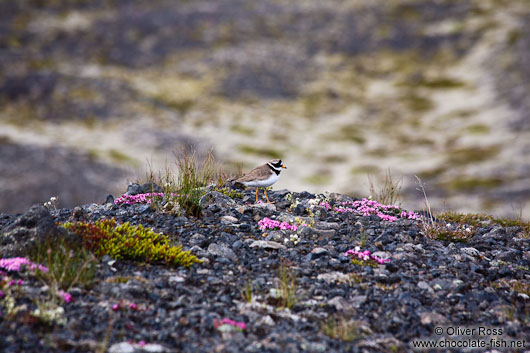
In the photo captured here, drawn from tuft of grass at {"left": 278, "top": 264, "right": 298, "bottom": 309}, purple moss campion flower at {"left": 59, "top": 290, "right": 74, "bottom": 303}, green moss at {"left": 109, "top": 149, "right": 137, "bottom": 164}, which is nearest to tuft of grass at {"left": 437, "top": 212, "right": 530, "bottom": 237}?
tuft of grass at {"left": 278, "top": 264, "right": 298, "bottom": 309}

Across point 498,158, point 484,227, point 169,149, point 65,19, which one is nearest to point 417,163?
point 498,158

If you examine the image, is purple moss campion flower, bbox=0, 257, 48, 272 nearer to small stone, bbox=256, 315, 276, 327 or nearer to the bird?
small stone, bbox=256, 315, 276, 327

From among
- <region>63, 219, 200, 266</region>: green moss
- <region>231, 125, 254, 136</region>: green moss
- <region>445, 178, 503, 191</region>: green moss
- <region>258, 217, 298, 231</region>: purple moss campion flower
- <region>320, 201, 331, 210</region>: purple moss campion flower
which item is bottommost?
<region>63, 219, 200, 266</region>: green moss

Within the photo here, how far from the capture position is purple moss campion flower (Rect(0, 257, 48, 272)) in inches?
350

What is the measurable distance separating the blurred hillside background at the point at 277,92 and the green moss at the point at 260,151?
18.4 inches

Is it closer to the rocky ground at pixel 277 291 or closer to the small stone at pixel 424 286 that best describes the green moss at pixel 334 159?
the rocky ground at pixel 277 291

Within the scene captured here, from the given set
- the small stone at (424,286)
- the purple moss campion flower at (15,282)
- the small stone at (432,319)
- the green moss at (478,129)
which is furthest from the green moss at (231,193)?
the green moss at (478,129)

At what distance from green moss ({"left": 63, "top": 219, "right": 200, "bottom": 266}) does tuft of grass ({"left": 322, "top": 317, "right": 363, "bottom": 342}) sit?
11.3ft

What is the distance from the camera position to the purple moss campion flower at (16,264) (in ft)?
29.1

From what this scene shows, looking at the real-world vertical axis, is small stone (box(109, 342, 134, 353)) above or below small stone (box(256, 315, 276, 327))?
below

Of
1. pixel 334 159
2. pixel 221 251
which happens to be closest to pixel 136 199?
pixel 221 251

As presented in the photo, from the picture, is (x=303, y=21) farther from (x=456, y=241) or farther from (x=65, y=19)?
(x=456, y=241)

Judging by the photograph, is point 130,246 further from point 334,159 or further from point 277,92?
point 277,92

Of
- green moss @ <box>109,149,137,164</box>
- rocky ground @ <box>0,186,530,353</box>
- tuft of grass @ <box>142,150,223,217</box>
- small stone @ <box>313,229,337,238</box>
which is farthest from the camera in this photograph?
green moss @ <box>109,149,137,164</box>
